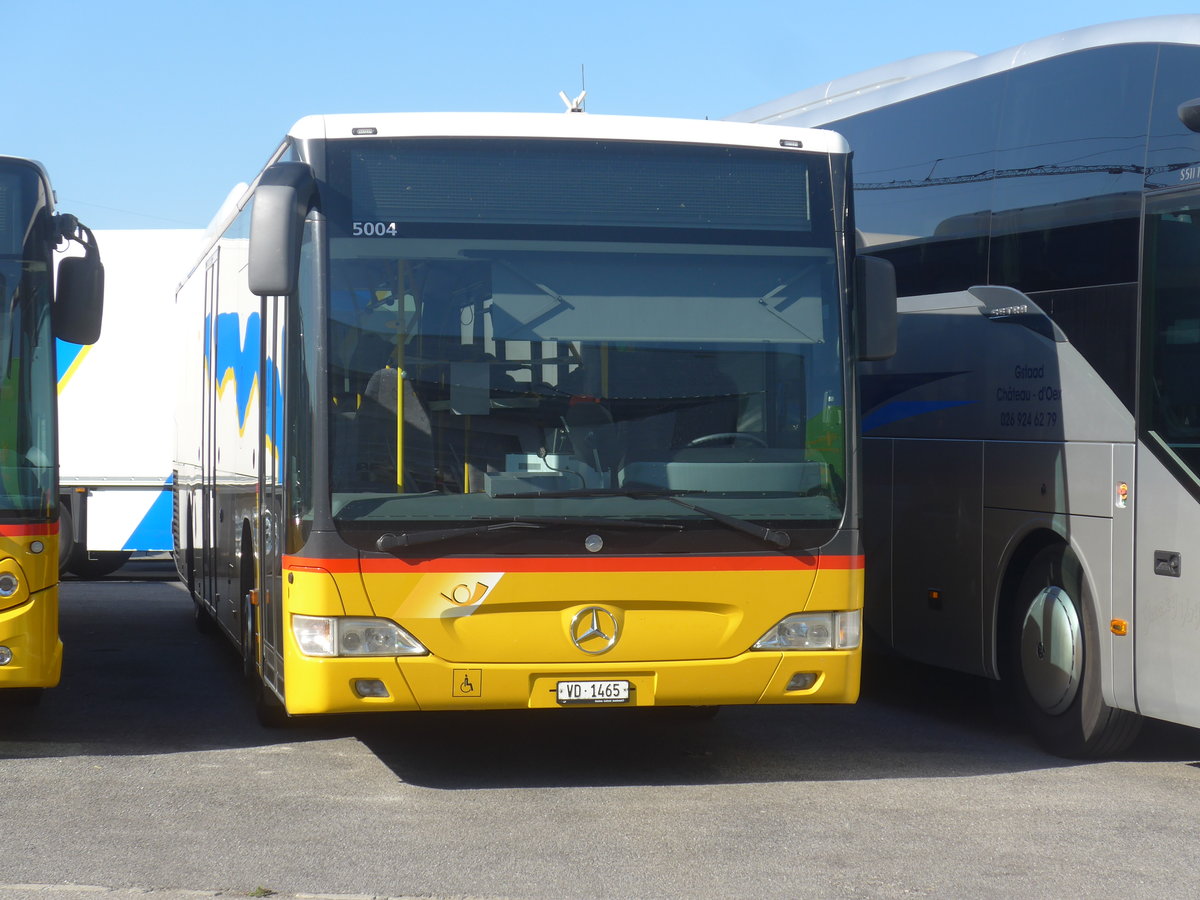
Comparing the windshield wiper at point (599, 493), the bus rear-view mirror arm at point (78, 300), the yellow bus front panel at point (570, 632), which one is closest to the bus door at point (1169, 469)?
the yellow bus front panel at point (570, 632)

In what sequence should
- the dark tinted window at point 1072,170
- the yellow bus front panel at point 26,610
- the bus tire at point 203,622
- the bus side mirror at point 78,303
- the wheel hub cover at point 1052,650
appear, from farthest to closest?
the bus tire at point 203,622
the wheel hub cover at point 1052,650
the bus side mirror at point 78,303
the dark tinted window at point 1072,170
the yellow bus front panel at point 26,610

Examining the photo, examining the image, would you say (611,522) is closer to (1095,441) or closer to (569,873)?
(569,873)

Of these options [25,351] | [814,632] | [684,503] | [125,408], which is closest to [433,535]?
[684,503]

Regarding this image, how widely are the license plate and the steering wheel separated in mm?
1134

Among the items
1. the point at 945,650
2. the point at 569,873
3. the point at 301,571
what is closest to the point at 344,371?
the point at 301,571

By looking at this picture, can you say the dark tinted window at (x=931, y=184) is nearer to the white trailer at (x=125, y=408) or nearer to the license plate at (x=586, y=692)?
the license plate at (x=586, y=692)

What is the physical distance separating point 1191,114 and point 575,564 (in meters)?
3.54

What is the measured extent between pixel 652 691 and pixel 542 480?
107cm

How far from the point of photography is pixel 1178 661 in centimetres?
784

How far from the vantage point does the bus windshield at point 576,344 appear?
7.28 m

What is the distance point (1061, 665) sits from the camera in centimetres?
885

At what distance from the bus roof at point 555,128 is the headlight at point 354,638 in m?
2.13

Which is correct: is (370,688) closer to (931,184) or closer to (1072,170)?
(1072,170)

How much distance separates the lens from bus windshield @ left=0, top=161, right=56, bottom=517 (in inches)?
321
